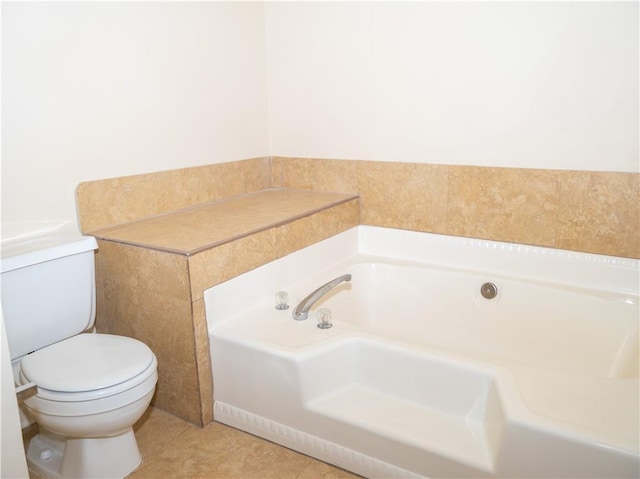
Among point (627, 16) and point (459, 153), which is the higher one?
point (627, 16)

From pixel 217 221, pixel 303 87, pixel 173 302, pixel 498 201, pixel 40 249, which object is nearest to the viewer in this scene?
pixel 40 249

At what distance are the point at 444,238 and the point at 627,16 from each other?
124 cm

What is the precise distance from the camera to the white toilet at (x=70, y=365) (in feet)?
5.69

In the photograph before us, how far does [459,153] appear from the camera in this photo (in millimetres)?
2693

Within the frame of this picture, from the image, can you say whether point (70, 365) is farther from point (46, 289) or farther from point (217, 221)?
point (217, 221)

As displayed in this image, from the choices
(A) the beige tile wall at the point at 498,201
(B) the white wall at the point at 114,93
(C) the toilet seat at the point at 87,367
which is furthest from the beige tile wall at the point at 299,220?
(C) the toilet seat at the point at 87,367

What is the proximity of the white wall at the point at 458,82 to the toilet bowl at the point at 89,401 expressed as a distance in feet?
5.51

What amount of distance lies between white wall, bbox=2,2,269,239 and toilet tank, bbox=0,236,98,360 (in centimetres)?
24

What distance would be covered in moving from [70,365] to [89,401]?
0.62 ft

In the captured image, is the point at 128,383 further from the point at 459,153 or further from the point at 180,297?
the point at 459,153

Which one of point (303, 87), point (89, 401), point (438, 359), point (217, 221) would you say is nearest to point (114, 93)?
point (217, 221)

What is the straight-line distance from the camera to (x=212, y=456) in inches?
80.5

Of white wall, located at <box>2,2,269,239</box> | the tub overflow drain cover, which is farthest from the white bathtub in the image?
white wall, located at <box>2,2,269,239</box>

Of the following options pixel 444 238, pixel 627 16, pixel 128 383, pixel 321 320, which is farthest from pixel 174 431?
pixel 627 16
